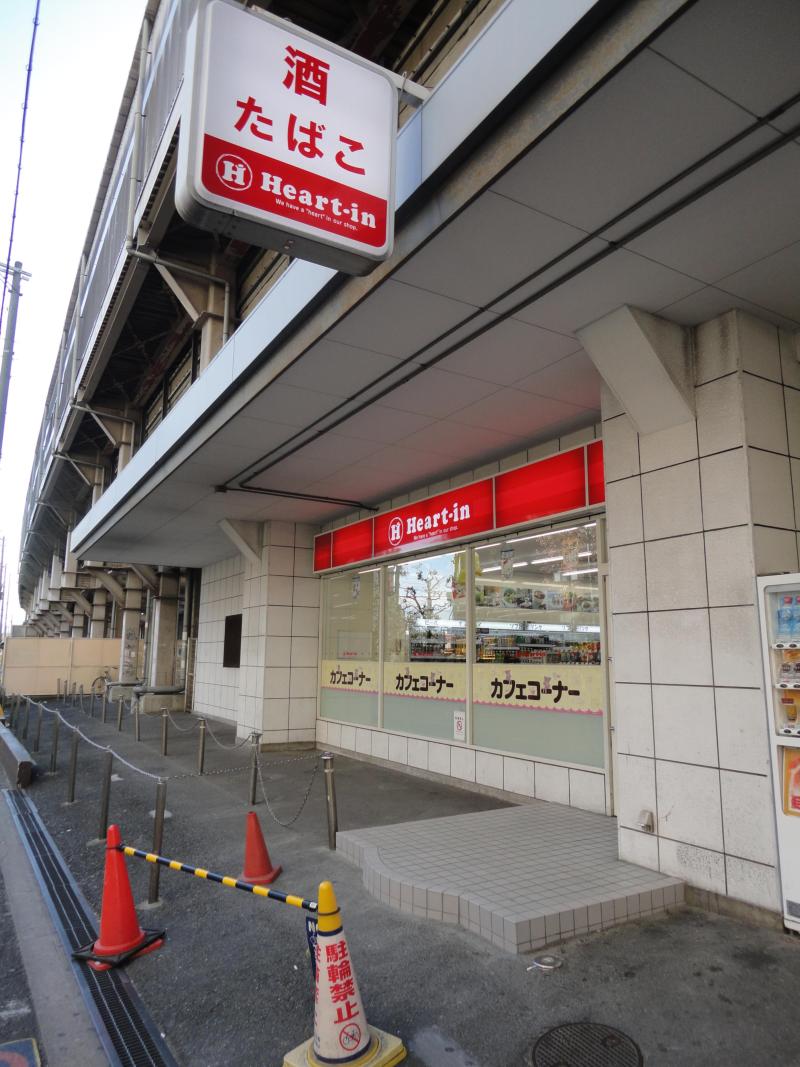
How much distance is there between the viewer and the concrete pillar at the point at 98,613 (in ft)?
105

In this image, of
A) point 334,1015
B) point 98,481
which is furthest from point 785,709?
point 98,481

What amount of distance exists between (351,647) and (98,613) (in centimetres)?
2485

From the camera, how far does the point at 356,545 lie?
11344 millimetres

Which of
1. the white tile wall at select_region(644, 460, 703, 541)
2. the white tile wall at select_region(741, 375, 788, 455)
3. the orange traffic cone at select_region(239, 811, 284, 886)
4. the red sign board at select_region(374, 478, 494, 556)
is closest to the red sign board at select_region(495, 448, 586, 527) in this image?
the red sign board at select_region(374, 478, 494, 556)

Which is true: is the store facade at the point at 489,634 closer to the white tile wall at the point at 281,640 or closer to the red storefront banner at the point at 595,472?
the red storefront banner at the point at 595,472

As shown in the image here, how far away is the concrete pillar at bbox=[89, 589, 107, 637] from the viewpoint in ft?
105

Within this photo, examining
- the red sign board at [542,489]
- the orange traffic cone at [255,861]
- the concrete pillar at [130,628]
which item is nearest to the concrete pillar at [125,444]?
the concrete pillar at [130,628]

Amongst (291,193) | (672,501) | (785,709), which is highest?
(291,193)

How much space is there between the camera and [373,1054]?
303cm

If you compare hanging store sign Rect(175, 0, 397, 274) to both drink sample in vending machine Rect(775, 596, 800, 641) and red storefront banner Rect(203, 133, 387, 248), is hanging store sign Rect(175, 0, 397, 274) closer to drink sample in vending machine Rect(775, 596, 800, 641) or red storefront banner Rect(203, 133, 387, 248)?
red storefront banner Rect(203, 133, 387, 248)

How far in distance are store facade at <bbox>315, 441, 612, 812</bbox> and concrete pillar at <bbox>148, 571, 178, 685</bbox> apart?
987 cm

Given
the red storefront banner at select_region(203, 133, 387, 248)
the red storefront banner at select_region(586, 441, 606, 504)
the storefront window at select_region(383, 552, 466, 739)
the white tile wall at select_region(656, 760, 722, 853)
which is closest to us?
the red storefront banner at select_region(203, 133, 387, 248)

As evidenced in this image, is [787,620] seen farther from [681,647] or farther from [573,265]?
[573,265]

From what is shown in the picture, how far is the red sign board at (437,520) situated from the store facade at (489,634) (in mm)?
25
